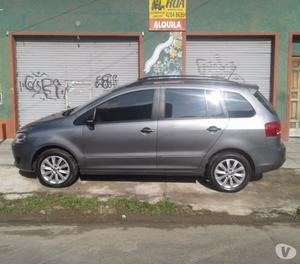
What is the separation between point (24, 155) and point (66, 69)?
4.95 m

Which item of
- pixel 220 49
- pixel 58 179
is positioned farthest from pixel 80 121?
pixel 220 49

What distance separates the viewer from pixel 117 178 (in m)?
8.09

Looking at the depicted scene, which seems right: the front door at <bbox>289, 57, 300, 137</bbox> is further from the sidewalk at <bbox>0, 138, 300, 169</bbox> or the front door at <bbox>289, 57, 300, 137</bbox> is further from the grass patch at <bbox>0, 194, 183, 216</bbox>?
the grass patch at <bbox>0, 194, 183, 216</bbox>

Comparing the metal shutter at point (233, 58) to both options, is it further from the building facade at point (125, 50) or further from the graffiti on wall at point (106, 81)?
the graffiti on wall at point (106, 81)

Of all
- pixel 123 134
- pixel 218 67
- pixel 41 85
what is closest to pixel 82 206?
pixel 123 134

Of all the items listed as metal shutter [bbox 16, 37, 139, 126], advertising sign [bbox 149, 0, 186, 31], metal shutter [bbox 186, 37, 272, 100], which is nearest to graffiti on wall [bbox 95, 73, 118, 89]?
metal shutter [bbox 16, 37, 139, 126]

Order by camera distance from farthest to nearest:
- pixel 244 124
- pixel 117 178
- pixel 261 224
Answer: pixel 117 178
pixel 244 124
pixel 261 224

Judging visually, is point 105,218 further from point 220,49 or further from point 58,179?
point 220,49

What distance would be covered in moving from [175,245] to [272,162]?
2672 mm

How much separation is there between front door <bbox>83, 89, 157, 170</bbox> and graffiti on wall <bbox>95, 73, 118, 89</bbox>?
4.76m

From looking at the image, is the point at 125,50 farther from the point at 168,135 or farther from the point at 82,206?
the point at 82,206

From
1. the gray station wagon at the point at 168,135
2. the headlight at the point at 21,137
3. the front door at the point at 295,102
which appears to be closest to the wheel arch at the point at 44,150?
the gray station wagon at the point at 168,135

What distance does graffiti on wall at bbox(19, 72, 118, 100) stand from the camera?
39.7ft

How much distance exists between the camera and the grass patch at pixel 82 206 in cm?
645
